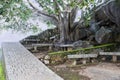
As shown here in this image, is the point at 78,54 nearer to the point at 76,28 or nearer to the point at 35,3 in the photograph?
the point at 76,28

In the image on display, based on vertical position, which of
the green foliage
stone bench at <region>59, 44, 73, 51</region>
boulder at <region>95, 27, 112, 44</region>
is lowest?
stone bench at <region>59, 44, 73, 51</region>

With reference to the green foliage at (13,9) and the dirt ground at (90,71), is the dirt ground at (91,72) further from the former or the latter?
the green foliage at (13,9)

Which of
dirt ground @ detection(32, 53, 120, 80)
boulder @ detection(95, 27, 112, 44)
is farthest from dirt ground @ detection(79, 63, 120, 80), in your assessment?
boulder @ detection(95, 27, 112, 44)

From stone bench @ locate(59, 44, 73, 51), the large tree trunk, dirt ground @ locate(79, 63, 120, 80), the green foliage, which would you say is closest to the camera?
dirt ground @ locate(79, 63, 120, 80)

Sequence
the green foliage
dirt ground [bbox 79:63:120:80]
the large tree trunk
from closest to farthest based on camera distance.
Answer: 1. dirt ground [bbox 79:63:120:80]
2. the green foliage
3. the large tree trunk

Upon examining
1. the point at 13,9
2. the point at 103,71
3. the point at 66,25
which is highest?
the point at 13,9

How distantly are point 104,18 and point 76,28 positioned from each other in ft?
3.78

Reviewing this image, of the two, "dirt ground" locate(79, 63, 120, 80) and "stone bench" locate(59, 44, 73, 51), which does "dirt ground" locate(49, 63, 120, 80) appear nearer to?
"dirt ground" locate(79, 63, 120, 80)

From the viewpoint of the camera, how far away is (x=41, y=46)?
8922mm

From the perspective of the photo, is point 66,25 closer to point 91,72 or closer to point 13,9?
point 13,9

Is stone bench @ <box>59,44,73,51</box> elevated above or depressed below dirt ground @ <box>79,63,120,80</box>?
above

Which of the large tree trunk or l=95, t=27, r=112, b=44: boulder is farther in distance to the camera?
the large tree trunk

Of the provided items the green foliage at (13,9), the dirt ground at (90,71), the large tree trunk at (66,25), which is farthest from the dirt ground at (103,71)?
the green foliage at (13,9)

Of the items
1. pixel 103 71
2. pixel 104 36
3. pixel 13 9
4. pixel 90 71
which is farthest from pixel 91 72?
pixel 13 9
